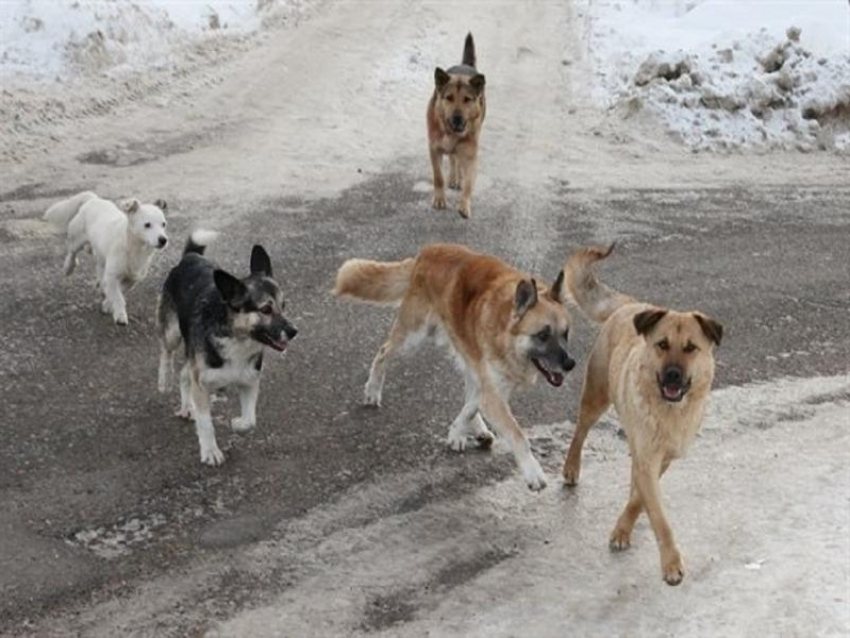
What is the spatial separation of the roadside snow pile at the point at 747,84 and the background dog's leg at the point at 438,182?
466 cm

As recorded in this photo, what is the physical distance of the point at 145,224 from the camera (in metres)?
10.8

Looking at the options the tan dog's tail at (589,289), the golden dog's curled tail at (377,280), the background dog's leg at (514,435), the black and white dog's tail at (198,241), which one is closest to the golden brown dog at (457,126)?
the golden dog's curled tail at (377,280)

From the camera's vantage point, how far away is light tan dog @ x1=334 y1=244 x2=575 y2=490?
838 centimetres

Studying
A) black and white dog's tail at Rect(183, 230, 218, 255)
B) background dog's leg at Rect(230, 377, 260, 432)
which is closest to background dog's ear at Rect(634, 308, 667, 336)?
background dog's leg at Rect(230, 377, 260, 432)

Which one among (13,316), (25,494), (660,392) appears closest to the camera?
(660,392)

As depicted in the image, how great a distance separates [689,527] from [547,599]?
137 cm

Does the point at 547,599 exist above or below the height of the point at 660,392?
below

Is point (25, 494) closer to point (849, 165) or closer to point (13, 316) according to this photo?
point (13, 316)

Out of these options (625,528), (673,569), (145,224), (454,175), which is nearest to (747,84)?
(454,175)

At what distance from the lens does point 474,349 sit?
894cm

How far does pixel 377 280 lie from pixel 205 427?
174 cm

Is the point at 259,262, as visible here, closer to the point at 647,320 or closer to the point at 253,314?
the point at 253,314

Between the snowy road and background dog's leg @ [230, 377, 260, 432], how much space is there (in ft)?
0.67

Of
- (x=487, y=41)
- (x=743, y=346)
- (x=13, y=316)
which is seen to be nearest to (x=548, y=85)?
(x=487, y=41)
